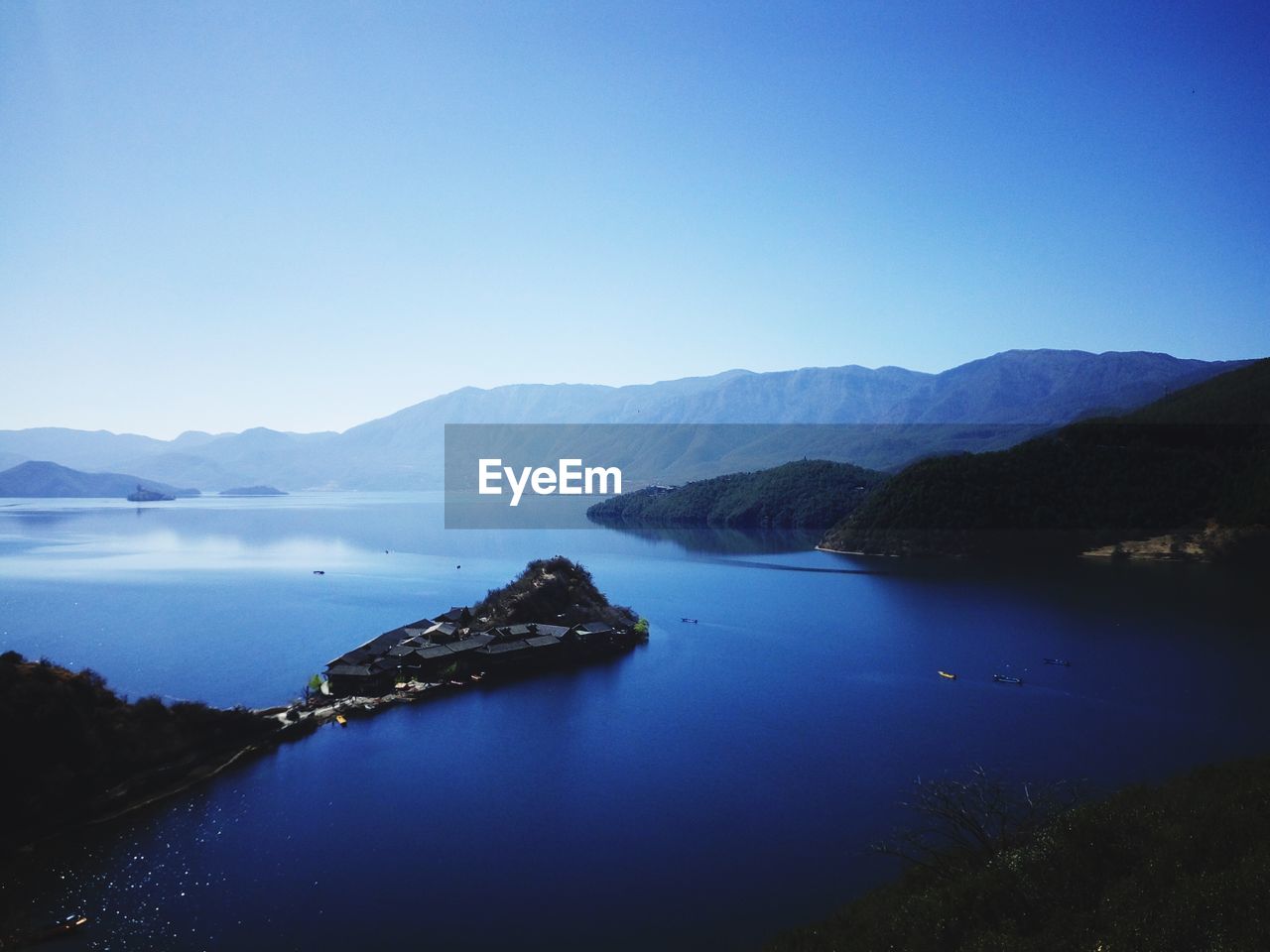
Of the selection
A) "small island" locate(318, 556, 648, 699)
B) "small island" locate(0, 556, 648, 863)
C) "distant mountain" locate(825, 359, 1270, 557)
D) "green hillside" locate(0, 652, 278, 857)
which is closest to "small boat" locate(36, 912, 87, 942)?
"small island" locate(0, 556, 648, 863)

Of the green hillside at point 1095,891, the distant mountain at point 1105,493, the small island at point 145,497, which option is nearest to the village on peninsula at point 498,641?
the green hillside at point 1095,891

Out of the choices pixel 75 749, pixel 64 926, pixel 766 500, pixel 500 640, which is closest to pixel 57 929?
pixel 64 926

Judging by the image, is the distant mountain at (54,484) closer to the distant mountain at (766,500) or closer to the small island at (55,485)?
the small island at (55,485)

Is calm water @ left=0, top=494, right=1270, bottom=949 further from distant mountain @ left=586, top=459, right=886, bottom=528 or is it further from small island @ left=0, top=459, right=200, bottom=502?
small island @ left=0, top=459, right=200, bottom=502

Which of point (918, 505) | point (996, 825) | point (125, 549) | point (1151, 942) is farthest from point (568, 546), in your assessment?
point (1151, 942)

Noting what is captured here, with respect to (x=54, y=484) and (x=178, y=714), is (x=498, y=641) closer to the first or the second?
(x=178, y=714)

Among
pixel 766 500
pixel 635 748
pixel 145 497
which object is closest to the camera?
pixel 635 748
